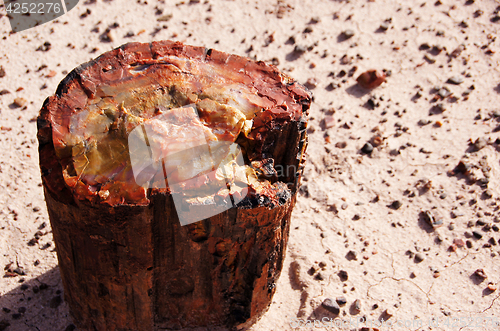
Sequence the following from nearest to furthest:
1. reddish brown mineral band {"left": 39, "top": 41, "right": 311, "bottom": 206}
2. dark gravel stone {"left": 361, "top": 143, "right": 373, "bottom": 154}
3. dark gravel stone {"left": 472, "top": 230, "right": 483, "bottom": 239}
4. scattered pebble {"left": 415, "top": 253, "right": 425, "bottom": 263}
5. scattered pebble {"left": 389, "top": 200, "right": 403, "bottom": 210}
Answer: reddish brown mineral band {"left": 39, "top": 41, "right": 311, "bottom": 206} → scattered pebble {"left": 415, "top": 253, "right": 425, "bottom": 263} → dark gravel stone {"left": 472, "top": 230, "right": 483, "bottom": 239} → scattered pebble {"left": 389, "top": 200, "right": 403, "bottom": 210} → dark gravel stone {"left": 361, "top": 143, "right": 373, "bottom": 154}

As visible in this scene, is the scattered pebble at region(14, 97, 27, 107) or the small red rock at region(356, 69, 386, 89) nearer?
the scattered pebble at region(14, 97, 27, 107)

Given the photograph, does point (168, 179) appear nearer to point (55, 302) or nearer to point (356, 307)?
point (55, 302)

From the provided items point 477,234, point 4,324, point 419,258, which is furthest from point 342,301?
point 4,324

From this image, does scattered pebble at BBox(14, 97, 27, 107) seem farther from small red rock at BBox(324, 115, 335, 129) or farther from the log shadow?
small red rock at BBox(324, 115, 335, 129)

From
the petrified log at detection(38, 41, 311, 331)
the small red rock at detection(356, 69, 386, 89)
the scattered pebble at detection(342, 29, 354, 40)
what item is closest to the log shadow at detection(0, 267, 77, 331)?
the petrified log at detection(38, 41, 311, 331)

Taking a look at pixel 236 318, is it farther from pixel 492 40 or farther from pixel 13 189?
pixel 492 40

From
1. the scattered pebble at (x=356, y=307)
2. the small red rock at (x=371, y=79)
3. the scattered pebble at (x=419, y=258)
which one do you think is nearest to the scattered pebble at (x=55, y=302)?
the scattered pebble at (x=356, y=307)

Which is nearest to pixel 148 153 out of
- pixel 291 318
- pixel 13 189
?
pixel 291 318
